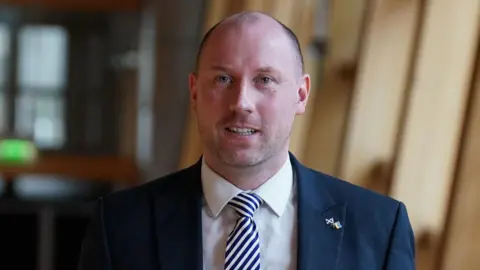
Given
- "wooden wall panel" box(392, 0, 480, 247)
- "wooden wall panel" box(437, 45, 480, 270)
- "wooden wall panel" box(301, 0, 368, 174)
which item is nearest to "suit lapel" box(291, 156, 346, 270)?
"wooden wall panel" box(437, 45, 480, 270)

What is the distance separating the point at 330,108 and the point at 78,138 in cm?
425

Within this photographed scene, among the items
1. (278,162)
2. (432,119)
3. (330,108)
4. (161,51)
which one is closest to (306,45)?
(330,108)

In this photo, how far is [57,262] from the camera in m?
7.57

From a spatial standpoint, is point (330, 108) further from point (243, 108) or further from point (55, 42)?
point (55, 42)

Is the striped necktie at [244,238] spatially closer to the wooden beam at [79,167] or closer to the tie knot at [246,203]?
the tie knot at [246,203]

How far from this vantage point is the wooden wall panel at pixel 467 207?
214 centimetres

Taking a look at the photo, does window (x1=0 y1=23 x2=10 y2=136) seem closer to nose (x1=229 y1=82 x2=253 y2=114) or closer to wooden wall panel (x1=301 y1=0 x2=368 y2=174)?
wooden wall panel (x1=301 y1=0 x2=368 y2=174)

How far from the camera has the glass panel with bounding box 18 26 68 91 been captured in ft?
24.2

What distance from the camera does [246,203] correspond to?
159cm

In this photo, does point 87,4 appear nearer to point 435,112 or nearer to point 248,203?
point 435,112

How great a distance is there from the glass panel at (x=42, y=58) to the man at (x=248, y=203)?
19.5ft

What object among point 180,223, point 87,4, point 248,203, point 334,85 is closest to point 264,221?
point 248,203

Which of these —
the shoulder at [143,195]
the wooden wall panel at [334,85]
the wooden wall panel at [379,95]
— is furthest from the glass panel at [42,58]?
the shoulder at [143,195]

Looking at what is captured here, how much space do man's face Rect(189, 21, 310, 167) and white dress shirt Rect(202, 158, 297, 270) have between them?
8 cm
